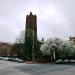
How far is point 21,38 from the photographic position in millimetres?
88062

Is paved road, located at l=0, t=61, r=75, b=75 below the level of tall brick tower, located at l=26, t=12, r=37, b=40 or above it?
below

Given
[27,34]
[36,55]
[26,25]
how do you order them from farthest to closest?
[26,25] → [27,34] → [36,55]

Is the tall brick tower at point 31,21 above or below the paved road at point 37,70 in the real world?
above

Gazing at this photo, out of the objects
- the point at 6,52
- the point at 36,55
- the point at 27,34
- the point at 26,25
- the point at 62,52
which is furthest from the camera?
the point at 6,52

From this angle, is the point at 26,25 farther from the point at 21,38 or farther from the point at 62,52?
the point at 62,52

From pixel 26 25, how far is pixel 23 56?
3084 cm

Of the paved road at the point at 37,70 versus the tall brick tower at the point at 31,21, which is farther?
the tall brick tower at the point at 31,21

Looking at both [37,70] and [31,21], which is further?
[31,21]

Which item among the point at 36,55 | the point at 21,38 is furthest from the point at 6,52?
the point at 36,55

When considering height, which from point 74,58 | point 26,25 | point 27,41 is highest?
point 26,25

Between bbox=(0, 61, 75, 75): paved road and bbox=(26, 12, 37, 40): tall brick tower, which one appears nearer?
bbox=(0, 61, 75, 75): paved road

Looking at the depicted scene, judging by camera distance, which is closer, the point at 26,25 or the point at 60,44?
the point at 60,44

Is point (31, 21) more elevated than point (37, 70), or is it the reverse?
point (31, 21)

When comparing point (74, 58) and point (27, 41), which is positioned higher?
point (27, 41)
